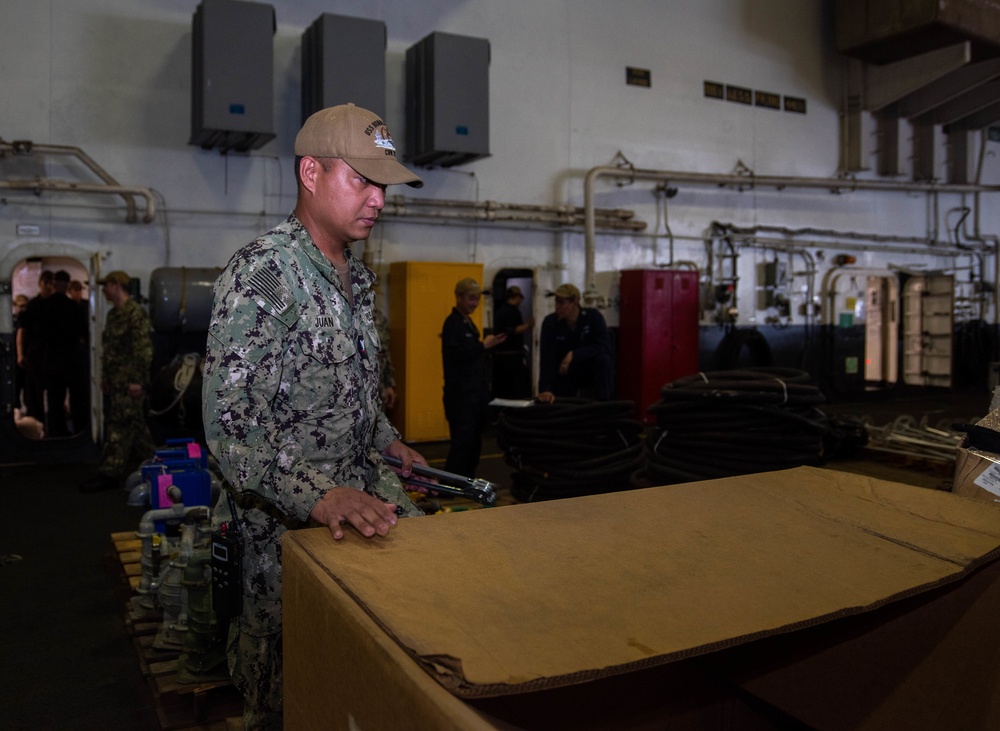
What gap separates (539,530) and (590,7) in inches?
425

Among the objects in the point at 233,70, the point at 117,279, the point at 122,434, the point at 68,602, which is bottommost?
the point at 68,602

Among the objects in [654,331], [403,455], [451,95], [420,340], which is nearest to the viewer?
[403,455]

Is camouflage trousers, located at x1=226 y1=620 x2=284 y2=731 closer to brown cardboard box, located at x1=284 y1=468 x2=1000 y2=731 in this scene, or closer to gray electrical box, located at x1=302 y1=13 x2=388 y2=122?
brown cardboard box, located at x1=284 y1=468 x2=1000 y2=731

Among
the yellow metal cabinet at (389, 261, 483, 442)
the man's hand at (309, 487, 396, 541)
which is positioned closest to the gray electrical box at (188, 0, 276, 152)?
the yellow metal cabinet at (389, 261, 483, 442)

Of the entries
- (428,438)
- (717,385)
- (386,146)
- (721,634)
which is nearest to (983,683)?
(721,634)

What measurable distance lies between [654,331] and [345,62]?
5139 mm

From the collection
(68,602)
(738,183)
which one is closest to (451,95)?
(738,183)

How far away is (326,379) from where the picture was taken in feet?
6.69

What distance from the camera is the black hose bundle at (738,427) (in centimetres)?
412

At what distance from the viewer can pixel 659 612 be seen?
1034 mm

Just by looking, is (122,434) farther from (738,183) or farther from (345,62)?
(738,183)

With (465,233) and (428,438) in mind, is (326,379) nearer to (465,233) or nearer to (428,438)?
(428,438)

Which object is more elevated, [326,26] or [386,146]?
[326,26]

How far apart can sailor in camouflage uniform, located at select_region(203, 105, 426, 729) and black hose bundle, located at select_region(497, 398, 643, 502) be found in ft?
10.3
